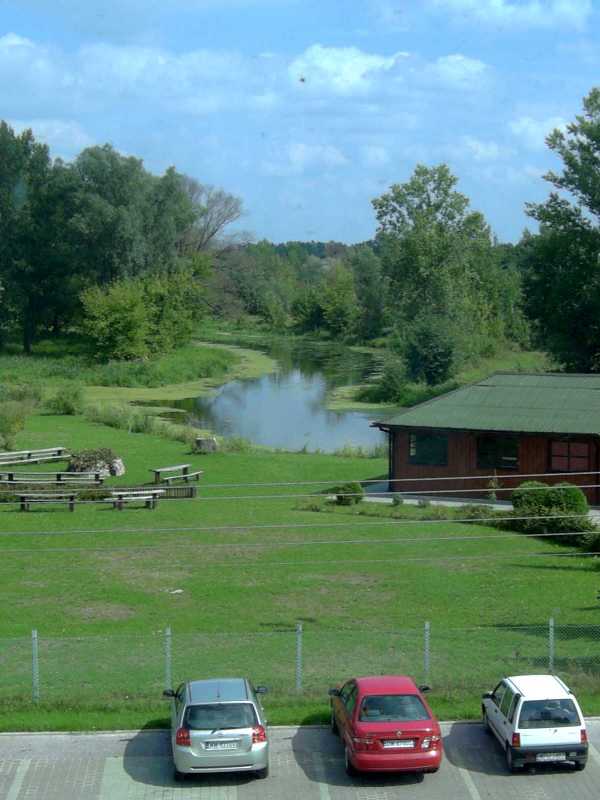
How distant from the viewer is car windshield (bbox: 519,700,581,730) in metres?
16.1

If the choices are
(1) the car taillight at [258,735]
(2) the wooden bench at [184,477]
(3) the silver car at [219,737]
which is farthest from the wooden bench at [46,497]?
(1) the car taillight at [258,735]

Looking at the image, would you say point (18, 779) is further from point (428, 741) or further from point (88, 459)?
point (88, 459)

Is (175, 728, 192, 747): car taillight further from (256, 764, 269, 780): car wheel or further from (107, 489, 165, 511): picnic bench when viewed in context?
(107, 489, 165, 511): picnic bench

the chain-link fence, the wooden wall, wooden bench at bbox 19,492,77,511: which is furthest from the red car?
the wooden wall

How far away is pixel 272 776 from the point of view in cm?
1612

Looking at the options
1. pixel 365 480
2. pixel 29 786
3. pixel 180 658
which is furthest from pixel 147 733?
pixel 365 480

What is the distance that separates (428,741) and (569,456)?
26600 mm

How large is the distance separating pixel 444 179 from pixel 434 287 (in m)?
10.0

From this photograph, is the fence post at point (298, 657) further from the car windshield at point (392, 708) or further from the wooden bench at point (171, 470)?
the wooden bench at point (171, 470)

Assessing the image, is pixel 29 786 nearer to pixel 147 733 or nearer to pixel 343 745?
pixel 147 733

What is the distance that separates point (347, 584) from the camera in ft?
97.8

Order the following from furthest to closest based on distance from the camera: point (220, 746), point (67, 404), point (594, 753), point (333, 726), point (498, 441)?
point (67, 404) → point (498, 441) → point (333, 726) → point (594, 753) → point (220, 746)

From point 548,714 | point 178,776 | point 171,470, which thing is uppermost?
point 171,470

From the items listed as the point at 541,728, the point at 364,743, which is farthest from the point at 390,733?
the point at 541,728
